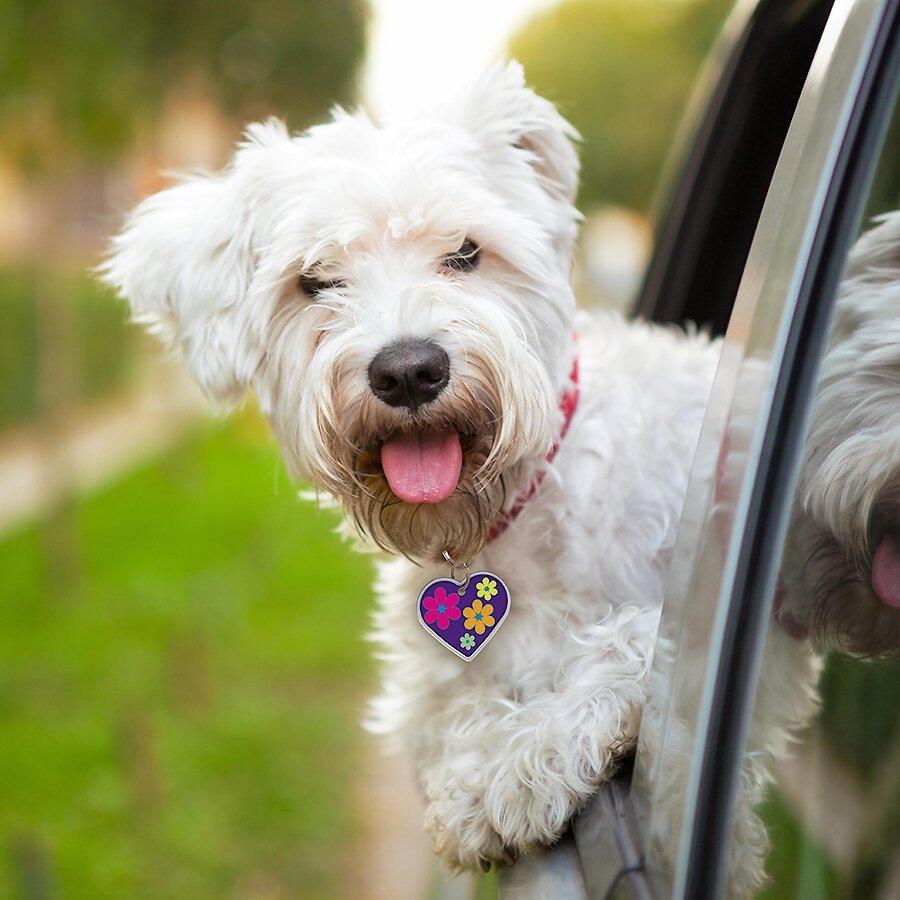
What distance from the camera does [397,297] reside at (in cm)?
208

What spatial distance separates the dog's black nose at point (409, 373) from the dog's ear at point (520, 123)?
563 millimetres

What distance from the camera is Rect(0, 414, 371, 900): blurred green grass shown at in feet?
15.8

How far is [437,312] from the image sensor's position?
204 centimetres

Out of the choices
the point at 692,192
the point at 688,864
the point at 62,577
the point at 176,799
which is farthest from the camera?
the point at 62,577

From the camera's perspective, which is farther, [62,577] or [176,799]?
[62,577]

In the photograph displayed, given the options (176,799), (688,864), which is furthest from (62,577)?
(688,864)

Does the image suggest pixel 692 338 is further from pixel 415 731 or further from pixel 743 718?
pixel 743 718

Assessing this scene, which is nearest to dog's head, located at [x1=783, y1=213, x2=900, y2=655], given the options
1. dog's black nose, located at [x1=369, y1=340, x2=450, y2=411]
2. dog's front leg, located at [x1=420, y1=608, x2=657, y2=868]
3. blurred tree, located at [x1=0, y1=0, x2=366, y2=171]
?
dog's front leg, located at [x1=420, y1=608, x2=657, y2=868]

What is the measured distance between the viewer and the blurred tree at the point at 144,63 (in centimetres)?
718

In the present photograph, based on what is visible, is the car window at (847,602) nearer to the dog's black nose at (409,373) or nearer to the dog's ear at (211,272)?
the dog's black nose at (409,373)

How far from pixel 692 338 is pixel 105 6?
6.08 meters

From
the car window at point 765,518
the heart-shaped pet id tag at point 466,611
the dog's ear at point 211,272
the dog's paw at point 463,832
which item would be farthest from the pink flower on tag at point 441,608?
the car window at point 765,518

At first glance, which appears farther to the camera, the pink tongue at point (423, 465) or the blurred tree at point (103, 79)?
the blurred tree at point (103, 79)

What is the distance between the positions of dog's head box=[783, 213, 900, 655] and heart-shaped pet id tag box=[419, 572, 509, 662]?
81cm
